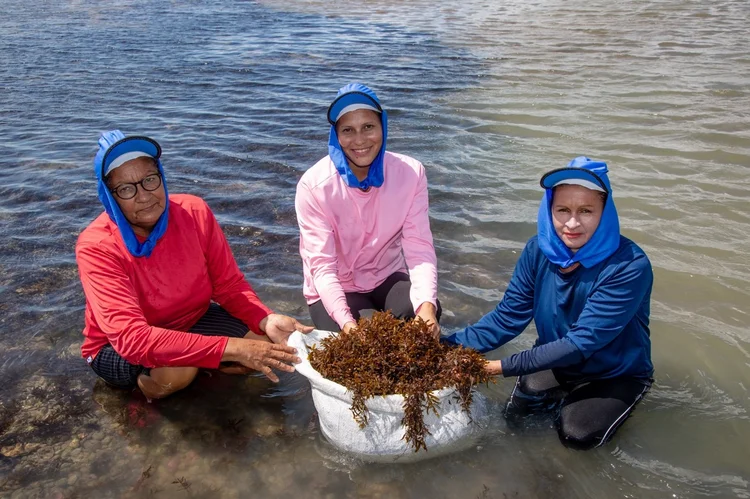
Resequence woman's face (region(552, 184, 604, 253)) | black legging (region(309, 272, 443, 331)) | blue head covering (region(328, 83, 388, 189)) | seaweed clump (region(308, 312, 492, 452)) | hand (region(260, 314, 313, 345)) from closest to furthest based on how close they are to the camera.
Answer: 1. seaweed clump (region(308, 312, 492, 452))
2. woman's face (region(552, 184, 604, 253))
3. blue head covering (region(328, 83, 388, 189))
4. hand (region(260, 314, 313, 345))
5. black legging (region(309, 272, 443, 331))

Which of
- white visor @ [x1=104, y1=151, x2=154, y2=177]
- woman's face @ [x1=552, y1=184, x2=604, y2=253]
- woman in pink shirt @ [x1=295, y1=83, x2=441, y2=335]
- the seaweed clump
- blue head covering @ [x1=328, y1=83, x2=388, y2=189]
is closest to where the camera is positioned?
the seaweed clump

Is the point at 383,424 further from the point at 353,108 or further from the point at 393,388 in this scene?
the point at 353,108

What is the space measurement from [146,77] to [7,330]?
366 inches

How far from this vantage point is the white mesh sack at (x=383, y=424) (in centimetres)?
325

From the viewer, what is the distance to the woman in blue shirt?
11.1ft

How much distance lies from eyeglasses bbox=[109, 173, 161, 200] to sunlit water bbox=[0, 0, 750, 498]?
147cm

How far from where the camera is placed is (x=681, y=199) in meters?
6.46

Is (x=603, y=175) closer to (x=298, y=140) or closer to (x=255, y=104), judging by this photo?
(x=298, y=140)

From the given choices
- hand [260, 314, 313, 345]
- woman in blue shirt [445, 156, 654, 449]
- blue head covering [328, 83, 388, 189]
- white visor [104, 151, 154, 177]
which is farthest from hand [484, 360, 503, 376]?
white visor [104, 151, 154, 177]

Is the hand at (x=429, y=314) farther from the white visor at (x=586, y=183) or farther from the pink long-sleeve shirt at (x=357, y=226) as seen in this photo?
the white visor at (x=586, y=183)

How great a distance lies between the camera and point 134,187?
3580 mm

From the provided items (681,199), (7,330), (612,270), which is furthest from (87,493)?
(681,199)

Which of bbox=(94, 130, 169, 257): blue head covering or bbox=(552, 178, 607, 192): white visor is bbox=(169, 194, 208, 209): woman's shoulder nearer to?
A: bbox=(94, 130, 169, 257): blue head covering

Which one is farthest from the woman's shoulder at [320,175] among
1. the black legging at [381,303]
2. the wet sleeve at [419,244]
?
the black legging at [381,303]
